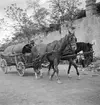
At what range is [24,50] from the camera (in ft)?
35.7

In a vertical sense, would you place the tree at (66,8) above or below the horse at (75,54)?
above

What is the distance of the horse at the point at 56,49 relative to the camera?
792 centimetres

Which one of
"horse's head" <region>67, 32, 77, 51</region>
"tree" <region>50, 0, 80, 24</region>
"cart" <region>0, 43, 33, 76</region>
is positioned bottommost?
"cart" <region>0, 43, 33, 76</region>

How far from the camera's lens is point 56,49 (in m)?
8.49

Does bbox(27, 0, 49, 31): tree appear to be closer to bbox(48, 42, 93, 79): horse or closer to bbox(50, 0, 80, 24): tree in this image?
bbox(50, 0, 80, 24): tree

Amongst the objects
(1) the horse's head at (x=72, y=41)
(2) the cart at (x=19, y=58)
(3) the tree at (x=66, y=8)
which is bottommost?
(2) the cart at (x=19, y=58)

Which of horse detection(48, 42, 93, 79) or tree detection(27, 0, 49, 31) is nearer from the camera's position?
horse detection(48, 42, 93, 79)

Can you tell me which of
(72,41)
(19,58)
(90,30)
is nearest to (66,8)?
(90,30)

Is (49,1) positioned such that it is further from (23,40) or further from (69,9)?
(23,40)

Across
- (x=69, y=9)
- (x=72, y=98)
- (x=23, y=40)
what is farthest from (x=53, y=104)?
(x=23, y=40)

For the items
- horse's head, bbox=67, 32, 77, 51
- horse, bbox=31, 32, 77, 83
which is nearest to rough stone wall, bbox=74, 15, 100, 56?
horse, bbox=31, 32, 77, 83

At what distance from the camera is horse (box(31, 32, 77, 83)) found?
26.0 ft

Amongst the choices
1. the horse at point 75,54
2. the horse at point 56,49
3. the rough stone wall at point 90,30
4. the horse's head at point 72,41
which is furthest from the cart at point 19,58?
the rough stone wall at point 90,30

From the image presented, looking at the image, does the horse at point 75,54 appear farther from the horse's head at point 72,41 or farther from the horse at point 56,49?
the horse's head at point 72,41
